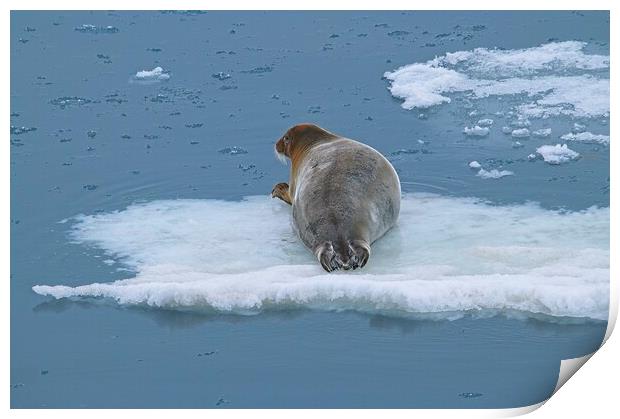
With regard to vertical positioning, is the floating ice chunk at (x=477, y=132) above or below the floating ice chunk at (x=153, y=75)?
below

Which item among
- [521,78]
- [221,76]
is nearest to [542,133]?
[521,78]

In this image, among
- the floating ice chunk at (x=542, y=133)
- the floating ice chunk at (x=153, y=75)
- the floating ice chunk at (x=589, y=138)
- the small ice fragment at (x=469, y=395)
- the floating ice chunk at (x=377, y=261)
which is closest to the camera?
the small ice fragment at (x=469, y=395)

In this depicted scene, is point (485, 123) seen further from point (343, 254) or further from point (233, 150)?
point (343, 254)

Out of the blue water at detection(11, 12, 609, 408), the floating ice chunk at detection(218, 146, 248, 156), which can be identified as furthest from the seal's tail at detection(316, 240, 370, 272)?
the floating ice chunk at detection(218, 146, 248, 156)

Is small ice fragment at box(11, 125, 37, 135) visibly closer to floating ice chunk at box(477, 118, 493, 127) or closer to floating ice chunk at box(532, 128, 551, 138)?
floating ice chunk at box(477, 118, 493, 127)

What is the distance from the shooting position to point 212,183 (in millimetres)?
5195

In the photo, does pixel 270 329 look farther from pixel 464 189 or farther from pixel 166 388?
pixel 464 189

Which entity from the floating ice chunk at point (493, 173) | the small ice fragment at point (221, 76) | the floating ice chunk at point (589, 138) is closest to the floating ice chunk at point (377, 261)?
the floating ice chunk at point (493, 173)

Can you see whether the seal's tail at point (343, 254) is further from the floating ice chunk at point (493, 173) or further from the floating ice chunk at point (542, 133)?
the floating ice chunk at point (542, 133)

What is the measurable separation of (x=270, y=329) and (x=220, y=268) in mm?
457

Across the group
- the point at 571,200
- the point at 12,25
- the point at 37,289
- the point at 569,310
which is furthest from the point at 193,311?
the point at 12,25

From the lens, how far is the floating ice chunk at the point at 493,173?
5.12 meters

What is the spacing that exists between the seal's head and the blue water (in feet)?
0.28

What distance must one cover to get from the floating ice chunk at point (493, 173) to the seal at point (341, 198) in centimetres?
44
